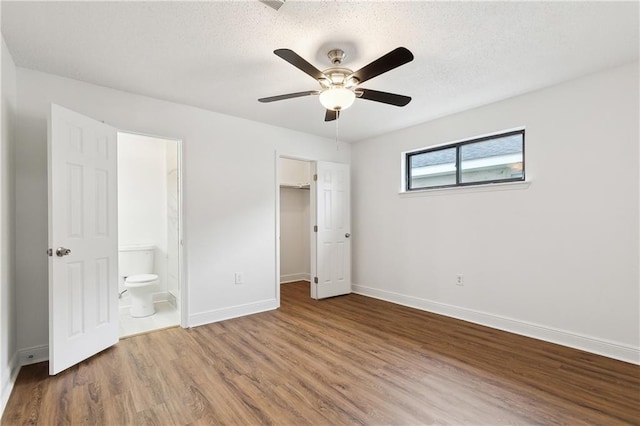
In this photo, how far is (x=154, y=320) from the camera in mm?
3619

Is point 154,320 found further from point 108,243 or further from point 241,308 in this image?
point 108,243

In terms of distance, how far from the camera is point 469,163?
3727 millimetres

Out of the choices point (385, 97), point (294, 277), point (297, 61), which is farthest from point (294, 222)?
point (297, 61)

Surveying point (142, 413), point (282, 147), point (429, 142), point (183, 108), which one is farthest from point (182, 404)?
point (429, 142)

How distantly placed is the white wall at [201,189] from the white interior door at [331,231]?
393 mm

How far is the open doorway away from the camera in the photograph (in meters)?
5.78

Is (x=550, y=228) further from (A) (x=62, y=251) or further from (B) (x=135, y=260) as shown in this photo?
(B) (x=135, y=260)

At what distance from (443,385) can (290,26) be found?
2678 mm

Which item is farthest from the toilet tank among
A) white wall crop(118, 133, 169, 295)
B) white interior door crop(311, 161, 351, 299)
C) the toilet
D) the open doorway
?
white interior door crop(311, 161, 351, 299)

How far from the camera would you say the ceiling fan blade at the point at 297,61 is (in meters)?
1.77

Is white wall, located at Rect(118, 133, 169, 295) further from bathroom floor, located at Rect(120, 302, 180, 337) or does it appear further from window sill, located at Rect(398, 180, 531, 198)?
window sill, located at Rect(398, 180, 531, 198)

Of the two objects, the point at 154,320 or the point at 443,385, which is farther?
the point at 154,320

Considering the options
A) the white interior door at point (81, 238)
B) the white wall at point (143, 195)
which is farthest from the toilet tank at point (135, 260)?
the white interior door at point (81, 238)

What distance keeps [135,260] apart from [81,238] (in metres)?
A: 1.87
